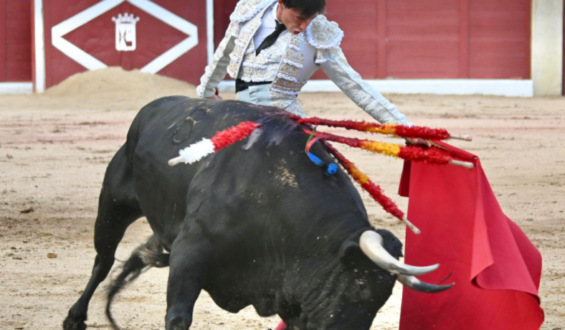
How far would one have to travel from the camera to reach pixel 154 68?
439 inches

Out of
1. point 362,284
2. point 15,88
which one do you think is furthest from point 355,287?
point 15,88

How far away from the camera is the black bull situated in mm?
1713

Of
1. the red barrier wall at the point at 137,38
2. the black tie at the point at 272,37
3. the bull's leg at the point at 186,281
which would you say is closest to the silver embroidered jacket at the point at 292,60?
the black tie at the point at 272,37

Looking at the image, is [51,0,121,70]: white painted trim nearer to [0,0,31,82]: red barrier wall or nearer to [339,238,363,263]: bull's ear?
[0,0,31,82]: red barrier wall

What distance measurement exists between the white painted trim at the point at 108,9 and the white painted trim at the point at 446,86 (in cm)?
77

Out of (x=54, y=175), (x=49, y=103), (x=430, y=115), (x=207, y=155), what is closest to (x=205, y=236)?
(x=207, y=155)

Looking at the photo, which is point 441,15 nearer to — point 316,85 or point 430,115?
point 316,85

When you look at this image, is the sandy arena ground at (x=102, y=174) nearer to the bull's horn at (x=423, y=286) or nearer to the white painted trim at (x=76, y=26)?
the white painted trim at (x=76, y=26)

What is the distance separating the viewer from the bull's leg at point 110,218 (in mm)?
2584

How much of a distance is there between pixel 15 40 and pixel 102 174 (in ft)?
20.6

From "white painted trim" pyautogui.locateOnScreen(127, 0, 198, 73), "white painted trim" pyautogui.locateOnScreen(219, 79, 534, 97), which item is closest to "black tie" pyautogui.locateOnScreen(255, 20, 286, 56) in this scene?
"white painted trim" pyautogui.locateOnScreen(219, 79, 534, 97)

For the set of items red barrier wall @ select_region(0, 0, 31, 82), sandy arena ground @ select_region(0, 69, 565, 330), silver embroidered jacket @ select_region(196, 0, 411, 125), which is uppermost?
red barrier wall @ select_region(0, 0, 31, 82)

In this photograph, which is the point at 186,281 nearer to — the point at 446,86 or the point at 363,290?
the point at 363,290

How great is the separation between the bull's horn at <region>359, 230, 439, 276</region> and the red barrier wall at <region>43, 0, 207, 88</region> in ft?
31.7
